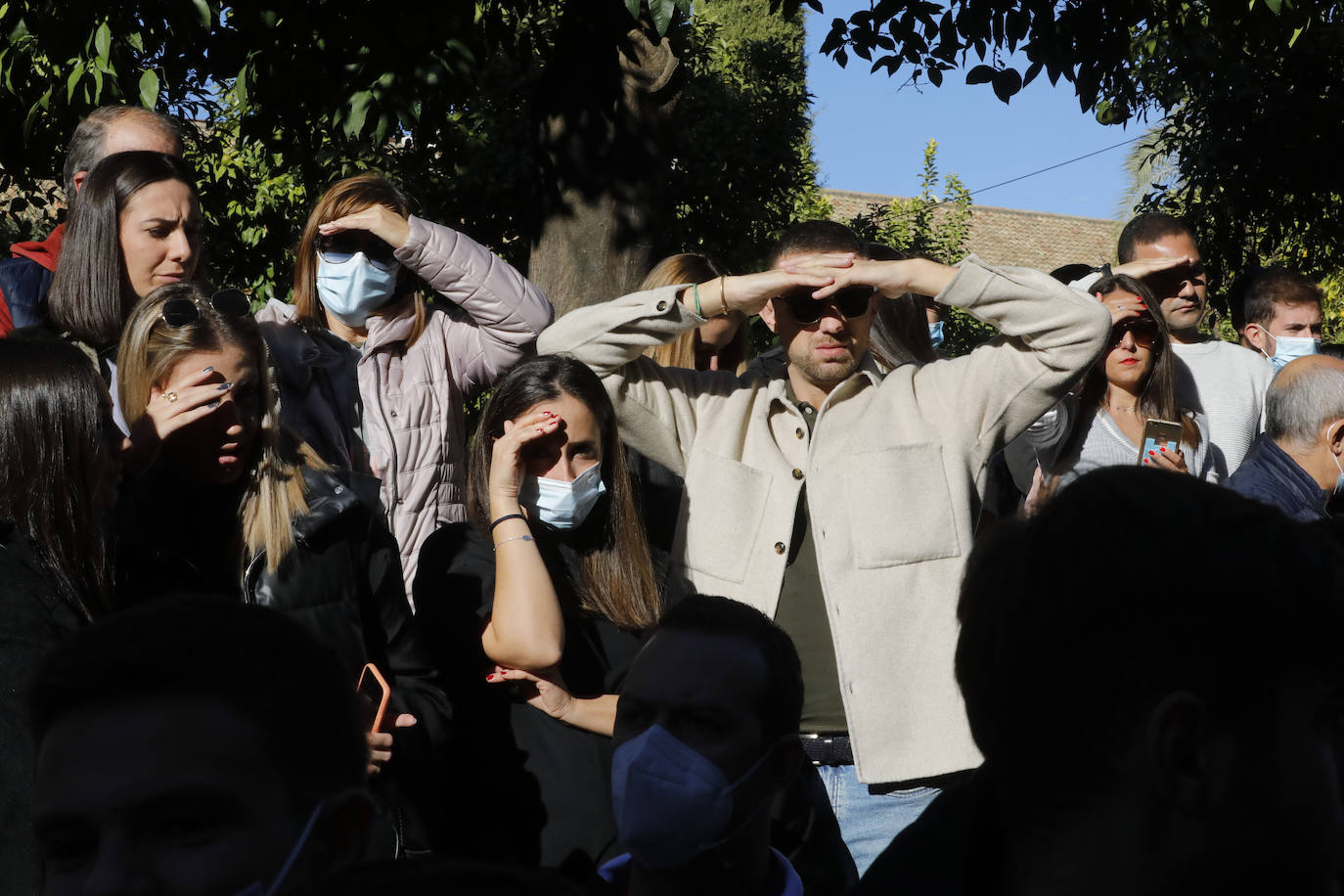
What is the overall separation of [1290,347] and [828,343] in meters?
3.31

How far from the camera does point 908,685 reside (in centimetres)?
352

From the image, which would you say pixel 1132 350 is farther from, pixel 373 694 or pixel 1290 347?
pixel 373 694

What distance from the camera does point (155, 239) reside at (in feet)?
12.7

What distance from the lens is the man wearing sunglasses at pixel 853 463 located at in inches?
139

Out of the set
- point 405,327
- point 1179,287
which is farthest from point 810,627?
point 1179,287

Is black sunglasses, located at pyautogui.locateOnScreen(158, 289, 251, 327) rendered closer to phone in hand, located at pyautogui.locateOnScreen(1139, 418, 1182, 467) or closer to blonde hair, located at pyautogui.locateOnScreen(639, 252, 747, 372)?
blonde hair, located at pyautogui.locateOnScreen(639, 252, 747, 372)

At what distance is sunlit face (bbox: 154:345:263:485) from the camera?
3.26m

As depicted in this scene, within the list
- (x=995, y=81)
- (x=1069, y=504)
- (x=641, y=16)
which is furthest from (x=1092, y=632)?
(x=995, y=81)

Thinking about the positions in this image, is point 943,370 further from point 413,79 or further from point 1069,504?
point 413,79

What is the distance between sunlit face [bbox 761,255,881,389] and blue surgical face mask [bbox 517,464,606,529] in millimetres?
715

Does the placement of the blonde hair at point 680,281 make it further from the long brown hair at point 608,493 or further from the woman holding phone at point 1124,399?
the woman holding phone at point 1124,399

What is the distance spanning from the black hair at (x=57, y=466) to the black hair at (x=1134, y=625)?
198 cm

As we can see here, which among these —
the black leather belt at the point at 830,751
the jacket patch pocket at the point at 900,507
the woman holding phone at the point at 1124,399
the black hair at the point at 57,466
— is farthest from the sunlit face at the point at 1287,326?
the black hair at the point at 57,466

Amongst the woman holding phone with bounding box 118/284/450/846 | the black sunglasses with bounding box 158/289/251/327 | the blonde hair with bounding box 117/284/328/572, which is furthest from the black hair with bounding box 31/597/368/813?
the black sunglasses with bounding box 158/289/251/327
